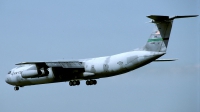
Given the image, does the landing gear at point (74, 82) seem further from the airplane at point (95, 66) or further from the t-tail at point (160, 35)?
the t-tail at point (160, 35)

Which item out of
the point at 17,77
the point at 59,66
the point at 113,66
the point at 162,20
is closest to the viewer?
the point at 162,20

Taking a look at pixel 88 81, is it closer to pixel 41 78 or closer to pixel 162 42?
pixel 41 78

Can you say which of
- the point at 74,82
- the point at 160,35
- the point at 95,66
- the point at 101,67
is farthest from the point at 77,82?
the point at 160,35

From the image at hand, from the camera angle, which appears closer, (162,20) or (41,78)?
(162,20)

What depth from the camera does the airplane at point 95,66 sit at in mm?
33750

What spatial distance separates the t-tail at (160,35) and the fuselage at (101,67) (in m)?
0.42

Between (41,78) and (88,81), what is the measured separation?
12.5ft

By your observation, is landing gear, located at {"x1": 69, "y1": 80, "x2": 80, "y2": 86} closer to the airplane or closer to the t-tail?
the airplane

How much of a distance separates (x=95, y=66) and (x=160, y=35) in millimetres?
5745

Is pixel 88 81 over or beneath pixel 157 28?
beneath

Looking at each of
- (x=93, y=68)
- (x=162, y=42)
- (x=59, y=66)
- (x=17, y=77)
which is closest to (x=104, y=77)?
(x=93, y=68)

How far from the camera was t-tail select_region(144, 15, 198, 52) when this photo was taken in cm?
3319

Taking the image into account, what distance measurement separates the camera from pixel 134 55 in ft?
114

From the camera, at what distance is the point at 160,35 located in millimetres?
33844
